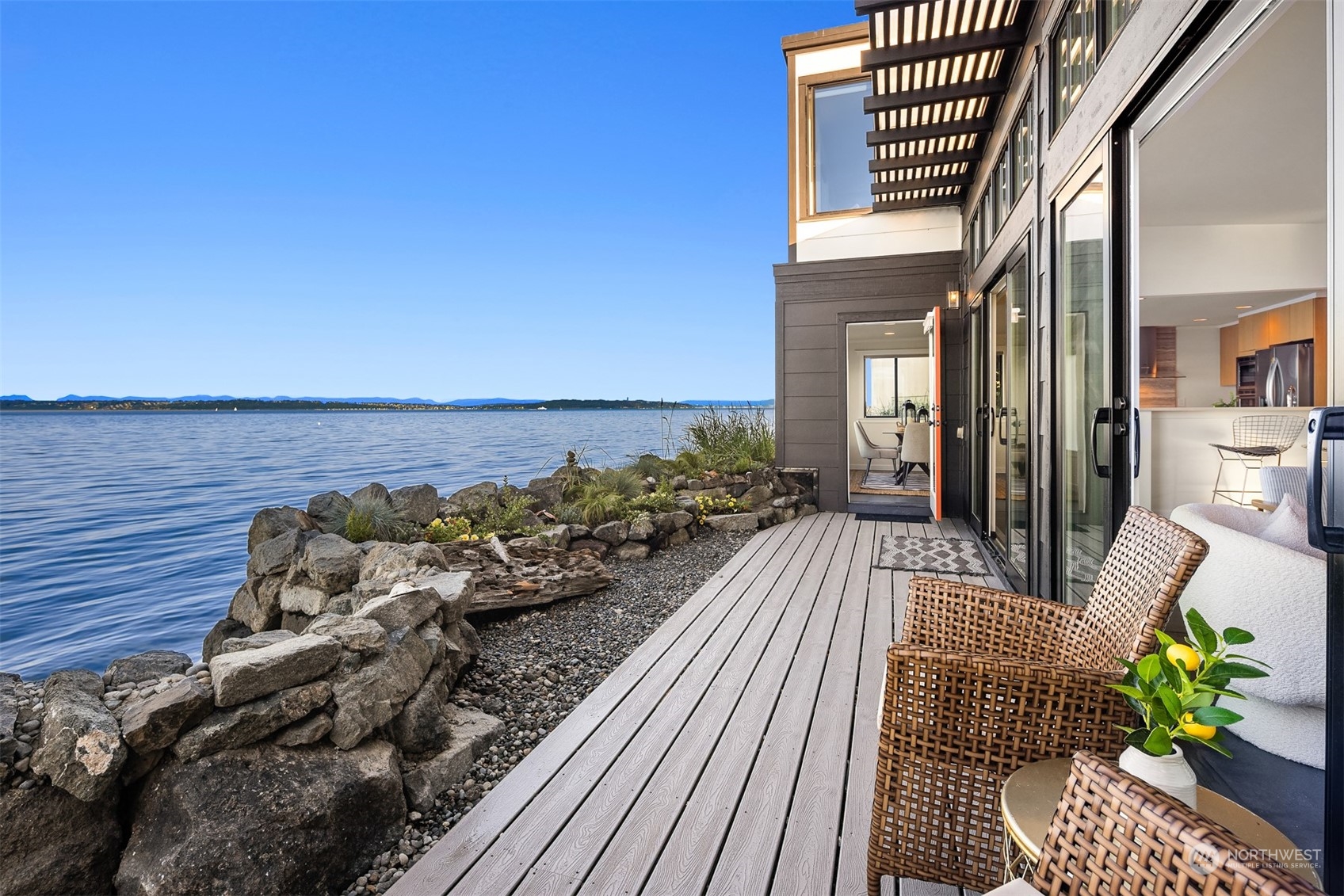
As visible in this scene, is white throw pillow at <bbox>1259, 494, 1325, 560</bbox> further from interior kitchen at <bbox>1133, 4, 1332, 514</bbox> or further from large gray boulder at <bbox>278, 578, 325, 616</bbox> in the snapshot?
large gray boulder at <bbox>278, 578, 325, 616</bbox>

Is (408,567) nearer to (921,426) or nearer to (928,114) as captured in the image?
(928,114)

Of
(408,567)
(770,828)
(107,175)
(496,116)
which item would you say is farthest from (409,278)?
(770,828)

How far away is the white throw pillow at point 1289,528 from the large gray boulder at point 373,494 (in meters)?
5.55

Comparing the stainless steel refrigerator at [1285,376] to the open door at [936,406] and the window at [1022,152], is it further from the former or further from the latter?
the window at [1022,152]

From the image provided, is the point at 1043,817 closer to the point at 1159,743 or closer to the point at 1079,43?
the point at 1159,743

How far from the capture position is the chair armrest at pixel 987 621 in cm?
178

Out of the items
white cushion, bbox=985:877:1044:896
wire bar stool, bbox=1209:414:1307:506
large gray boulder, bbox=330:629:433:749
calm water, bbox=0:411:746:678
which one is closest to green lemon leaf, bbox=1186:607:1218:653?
white cushion, bbox=985:877:1044:896

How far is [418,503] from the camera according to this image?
556 centimetres

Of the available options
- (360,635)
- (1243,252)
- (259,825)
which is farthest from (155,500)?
(1243,252)

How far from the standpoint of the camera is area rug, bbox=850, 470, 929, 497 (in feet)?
28.8

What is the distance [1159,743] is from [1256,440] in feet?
14.8

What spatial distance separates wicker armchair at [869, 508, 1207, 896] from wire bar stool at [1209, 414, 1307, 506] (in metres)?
3.50

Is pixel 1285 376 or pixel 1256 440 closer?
pixel 1256 440

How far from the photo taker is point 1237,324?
6.53 m
